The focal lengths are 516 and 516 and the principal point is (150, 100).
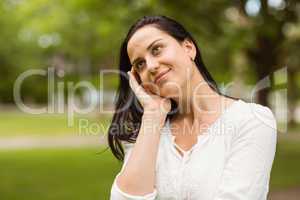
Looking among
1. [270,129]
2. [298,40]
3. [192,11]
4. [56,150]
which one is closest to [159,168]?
[270,129]

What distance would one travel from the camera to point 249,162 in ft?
6.36

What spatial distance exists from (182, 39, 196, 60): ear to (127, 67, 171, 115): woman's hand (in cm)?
22

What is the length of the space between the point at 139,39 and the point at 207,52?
13.6 m

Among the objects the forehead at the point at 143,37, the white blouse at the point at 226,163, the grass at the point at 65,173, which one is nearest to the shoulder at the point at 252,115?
the white blouse at the point at 226,163

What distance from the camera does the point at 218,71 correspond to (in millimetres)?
20609

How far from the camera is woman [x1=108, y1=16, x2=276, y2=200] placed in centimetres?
195

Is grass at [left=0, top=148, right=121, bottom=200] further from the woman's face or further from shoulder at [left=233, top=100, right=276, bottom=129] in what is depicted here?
shoulder at [left=233, top=100, right=276, bottom=129]

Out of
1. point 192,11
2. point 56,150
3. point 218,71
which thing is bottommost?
point 56,150

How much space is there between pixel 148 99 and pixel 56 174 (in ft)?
28.4

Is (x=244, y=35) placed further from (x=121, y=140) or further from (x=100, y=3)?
(x=121, y=140)

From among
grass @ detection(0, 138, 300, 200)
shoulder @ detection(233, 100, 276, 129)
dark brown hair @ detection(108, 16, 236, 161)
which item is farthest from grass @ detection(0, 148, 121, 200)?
shoulder @ detection(233, 100, 276, 129)

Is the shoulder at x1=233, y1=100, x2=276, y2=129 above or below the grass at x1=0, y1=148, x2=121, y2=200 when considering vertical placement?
above

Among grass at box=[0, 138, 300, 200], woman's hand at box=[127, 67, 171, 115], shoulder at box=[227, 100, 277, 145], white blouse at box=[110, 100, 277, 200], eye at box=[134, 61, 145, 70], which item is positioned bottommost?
grass at box=[0, 138, 300, 200]

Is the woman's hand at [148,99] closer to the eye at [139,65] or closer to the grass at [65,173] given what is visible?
the eye at [139,65]
